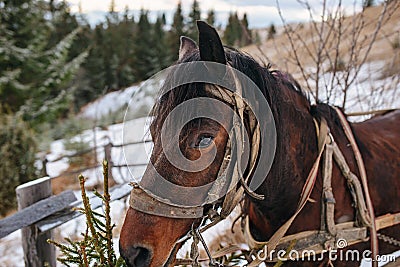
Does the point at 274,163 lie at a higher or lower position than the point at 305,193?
higher

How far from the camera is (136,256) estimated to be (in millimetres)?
1195

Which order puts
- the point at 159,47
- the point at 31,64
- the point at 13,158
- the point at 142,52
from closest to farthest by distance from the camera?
1. the point at 13,158
2. the point at 31,64
3. the point at 159,47
4. the point at 142,52

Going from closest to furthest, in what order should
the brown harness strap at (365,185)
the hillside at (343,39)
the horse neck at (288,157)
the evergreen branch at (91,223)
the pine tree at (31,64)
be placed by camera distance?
the evergreen branch at (91,223), the horse neck at (288,157), the brown harness strap at (365,185), the hillside at (343,39), the pine tree at (31,64)

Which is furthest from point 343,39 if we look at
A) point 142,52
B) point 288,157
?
point 142,52

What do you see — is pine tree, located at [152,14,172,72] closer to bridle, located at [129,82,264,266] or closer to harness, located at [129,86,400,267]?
harness, located at [129,86,400,267]

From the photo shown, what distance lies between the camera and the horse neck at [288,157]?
1.54 m

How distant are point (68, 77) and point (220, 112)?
1069 cm

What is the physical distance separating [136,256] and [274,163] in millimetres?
695

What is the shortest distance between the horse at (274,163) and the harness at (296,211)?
0.02m

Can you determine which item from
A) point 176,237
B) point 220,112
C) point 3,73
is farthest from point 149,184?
point 3,73

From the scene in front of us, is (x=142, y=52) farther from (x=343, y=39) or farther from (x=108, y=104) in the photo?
(x=343, y=39)

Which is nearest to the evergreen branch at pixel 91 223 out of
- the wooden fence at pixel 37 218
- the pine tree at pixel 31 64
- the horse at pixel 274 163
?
the horse at pixel 274 163

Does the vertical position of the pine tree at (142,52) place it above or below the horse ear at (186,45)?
above

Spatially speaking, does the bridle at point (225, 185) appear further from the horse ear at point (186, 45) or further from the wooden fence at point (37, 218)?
the wooden fence at point (37, 218)
